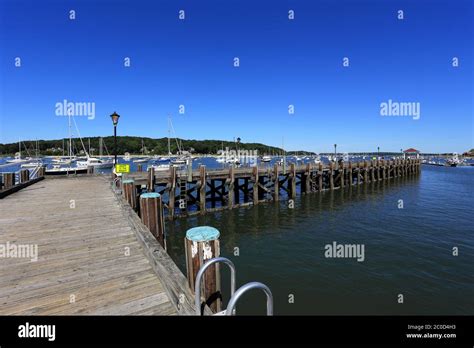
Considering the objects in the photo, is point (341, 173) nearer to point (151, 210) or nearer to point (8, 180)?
point (151, 210)

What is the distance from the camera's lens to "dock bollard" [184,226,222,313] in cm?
386

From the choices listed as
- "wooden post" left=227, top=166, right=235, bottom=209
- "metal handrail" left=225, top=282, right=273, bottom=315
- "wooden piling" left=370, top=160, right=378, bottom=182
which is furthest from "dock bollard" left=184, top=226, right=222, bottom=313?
"wooden piling" left=370, top=160, right=378, bottom=182

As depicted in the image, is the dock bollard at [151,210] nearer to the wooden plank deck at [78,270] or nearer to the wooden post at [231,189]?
the wooden plank deck at [78,270]

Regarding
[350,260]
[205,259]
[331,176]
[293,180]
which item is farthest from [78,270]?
[331,176]

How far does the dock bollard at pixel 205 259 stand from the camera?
3861mm

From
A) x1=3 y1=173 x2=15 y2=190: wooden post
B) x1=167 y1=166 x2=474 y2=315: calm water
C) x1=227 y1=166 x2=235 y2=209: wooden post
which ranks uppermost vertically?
x1=3 y1=173 x2=15 y2=190: wooden post

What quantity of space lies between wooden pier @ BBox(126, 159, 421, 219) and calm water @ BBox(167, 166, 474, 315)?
5.63 feet

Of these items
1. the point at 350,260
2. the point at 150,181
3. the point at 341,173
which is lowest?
the point at 350,260

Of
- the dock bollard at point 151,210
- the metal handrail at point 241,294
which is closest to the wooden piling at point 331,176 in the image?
the dock bollard at point 151,210

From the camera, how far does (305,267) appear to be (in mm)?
10703

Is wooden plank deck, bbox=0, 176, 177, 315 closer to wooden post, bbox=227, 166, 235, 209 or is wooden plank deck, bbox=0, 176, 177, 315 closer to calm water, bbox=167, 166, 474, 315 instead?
calm water, bbox=167, 166, 474, 315

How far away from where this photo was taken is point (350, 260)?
11414 mm

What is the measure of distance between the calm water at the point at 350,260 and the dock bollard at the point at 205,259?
4.66 m

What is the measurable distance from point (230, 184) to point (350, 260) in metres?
11.1
